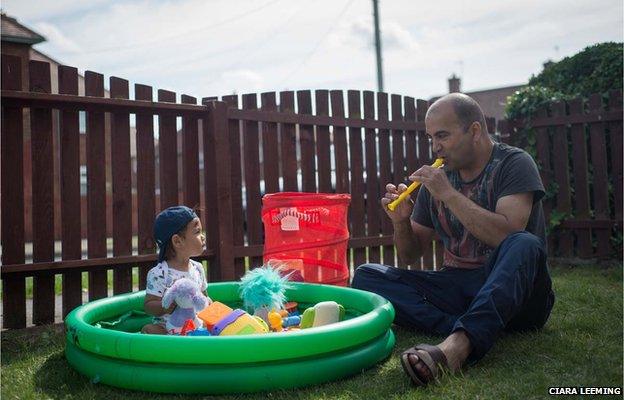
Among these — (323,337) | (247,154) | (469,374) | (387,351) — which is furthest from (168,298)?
(247,154)

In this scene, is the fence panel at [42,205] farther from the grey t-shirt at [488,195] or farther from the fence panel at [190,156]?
the grey t-shirt at [488,195]

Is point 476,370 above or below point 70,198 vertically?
below

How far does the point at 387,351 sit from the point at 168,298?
107cm

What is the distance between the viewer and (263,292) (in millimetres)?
3010

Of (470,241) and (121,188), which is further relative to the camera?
(121,188)

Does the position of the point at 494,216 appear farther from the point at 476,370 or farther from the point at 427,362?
the point at 427,362

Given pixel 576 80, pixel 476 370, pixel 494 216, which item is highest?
pixel 576 80

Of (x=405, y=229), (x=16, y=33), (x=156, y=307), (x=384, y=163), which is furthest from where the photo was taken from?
(x=16, y=33)

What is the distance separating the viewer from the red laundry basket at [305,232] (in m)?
3.77

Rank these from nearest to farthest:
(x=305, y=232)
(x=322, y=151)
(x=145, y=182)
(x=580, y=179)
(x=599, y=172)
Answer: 1. (x=305, y=232)
2. (x=145, y=182)
3. (x=322, y=151)
4. (x=599, y=172)
5. (x=580, y=179)

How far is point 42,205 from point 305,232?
1.76 m

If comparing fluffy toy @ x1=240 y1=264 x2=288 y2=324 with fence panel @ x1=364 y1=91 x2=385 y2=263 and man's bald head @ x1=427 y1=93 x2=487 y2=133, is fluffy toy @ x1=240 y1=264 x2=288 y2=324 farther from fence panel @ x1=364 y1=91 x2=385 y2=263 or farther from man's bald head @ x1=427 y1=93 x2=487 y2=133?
fence panel @ x1=364 y1=91 x2=385 y2=263

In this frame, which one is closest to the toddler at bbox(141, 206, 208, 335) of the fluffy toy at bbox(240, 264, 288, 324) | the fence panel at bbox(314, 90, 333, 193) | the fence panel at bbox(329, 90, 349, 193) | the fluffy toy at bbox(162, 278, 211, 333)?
the fluffy toy at bbox(162, 278, 211, 333)

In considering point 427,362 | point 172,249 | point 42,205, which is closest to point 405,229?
point 427,362
